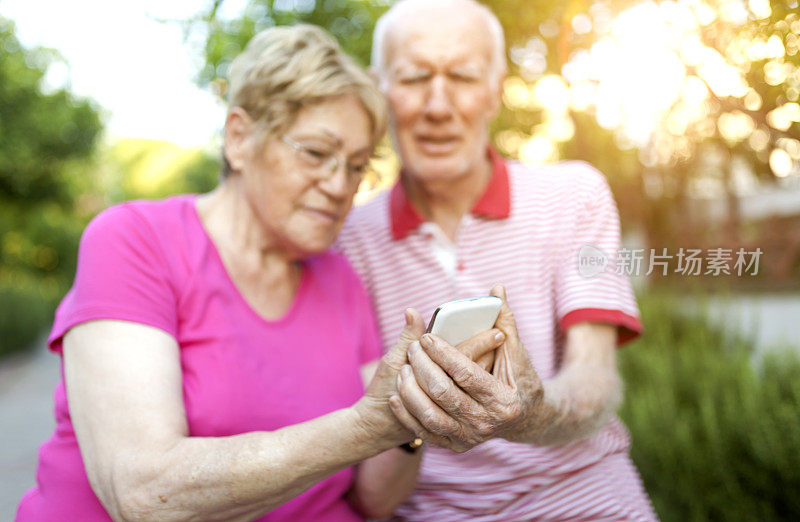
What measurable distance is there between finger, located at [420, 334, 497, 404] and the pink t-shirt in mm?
594

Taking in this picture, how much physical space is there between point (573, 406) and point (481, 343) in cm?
48

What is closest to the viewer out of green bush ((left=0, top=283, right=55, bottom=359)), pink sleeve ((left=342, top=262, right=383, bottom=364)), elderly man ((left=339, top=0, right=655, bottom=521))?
elderly man ((left=339, top=0, right=655, bottom=521))

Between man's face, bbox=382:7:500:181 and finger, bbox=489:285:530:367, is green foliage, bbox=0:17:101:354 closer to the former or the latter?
man's face, bbox=382:7:500:181

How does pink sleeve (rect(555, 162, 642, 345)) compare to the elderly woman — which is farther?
pink sleeve (rect(555, 162, 642, 345))

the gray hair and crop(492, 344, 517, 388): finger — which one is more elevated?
the gray hair

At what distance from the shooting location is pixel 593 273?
1.95m

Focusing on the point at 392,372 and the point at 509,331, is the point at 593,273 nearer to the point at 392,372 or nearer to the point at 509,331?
the point at 509,331

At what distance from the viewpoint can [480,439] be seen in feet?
4.20

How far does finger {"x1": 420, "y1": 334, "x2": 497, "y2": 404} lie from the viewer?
3.94ft

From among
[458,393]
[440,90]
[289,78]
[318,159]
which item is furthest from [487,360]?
[440,90]

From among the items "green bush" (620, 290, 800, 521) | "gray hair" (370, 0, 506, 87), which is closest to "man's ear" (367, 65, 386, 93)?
"gray hair" (370, 0, 506, 87)

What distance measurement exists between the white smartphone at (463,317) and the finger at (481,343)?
11 millimetres

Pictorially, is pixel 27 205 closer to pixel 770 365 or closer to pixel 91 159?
pixel 91 159

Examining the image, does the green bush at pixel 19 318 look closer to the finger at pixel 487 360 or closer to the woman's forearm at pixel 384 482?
the woman's forearm at pixel 384 482
